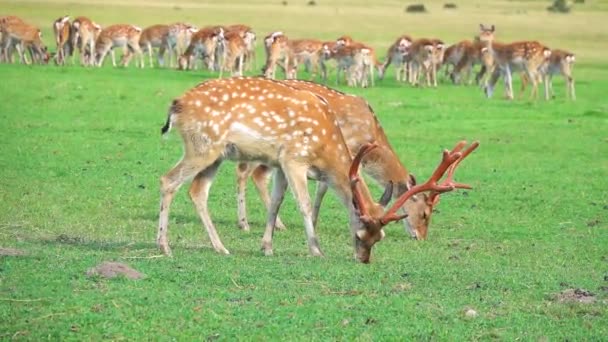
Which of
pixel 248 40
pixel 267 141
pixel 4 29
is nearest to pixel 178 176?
pixel 267 141

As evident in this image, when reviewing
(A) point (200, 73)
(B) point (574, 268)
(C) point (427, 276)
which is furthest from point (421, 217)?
(A) point (200, 73)

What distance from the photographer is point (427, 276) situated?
905 centimetres

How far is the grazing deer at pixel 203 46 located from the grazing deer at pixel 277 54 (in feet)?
6.39

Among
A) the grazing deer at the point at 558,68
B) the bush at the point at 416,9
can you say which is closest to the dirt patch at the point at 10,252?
the grazing deer at the point at 558,68

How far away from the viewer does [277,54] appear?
31.6 m

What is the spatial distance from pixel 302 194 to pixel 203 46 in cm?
2416

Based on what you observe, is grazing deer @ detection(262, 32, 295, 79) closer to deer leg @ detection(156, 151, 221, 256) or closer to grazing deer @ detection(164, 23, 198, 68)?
grazing deer @ detection(164, 23, 198, 68)

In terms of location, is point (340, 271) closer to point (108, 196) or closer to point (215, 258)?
point (215, 258)

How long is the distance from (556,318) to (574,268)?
7.91ft

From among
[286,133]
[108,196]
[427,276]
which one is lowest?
[108,196]

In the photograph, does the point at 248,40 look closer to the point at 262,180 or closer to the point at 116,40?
the point at 116,40

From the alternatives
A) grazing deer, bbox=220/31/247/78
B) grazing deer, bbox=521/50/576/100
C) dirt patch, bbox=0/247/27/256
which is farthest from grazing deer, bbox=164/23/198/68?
dirt patch, bbox=0/247/27/256

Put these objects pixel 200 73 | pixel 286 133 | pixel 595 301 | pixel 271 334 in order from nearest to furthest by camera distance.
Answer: pixel 271 334 < pixel 595 301 < pixel 286 133 < pixel 200 73

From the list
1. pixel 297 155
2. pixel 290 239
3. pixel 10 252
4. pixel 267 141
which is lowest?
pixel 290 239
